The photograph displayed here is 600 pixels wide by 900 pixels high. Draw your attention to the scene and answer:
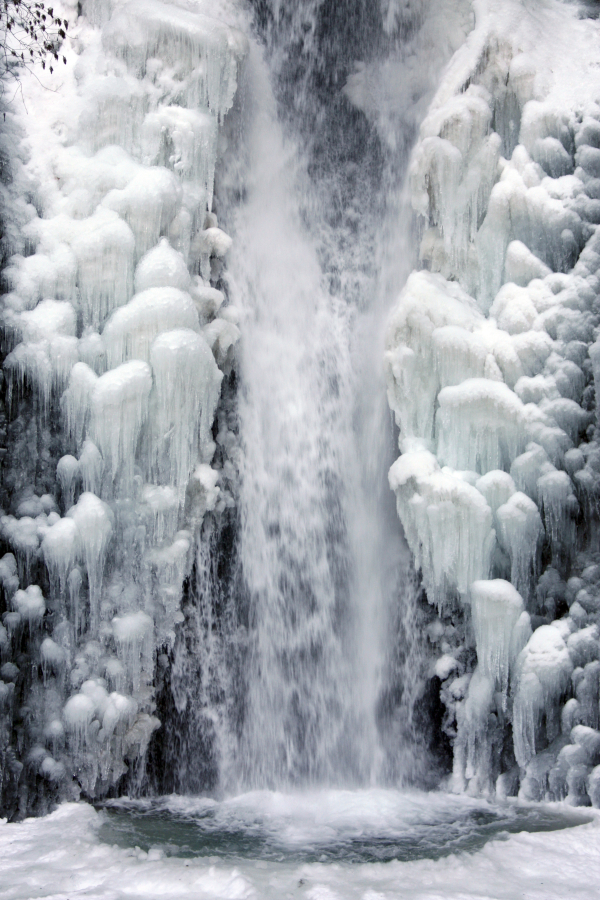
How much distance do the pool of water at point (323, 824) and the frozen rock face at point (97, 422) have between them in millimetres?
628

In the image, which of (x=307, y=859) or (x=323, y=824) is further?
(x=323, y=824)

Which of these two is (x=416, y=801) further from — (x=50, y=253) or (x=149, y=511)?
(x=50, y=253)

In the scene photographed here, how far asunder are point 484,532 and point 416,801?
1.83 metres

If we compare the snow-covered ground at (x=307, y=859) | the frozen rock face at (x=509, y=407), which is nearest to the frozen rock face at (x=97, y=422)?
the snow-covered ground at (x=307, y=859)

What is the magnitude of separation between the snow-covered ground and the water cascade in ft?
1.92

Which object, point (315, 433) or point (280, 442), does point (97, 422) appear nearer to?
point (280, 442)

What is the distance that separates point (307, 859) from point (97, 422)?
2.84m

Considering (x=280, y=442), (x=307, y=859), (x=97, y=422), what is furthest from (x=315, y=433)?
(x=307, y=859)

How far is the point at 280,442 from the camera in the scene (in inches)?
260

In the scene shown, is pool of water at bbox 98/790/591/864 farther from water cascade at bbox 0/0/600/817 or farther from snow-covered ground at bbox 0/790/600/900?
water cascade at bbox 0/0/600/817

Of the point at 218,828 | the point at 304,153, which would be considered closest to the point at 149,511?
the point at 218,828

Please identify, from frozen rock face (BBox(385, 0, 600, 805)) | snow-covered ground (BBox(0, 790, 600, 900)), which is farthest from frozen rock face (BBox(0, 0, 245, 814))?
frozen rock face (BBox(385, 0, 600, 805))

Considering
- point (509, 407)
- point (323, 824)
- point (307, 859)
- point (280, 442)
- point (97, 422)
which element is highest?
point (509, 407)

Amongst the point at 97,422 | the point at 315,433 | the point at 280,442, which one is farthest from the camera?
the point at 315,433
